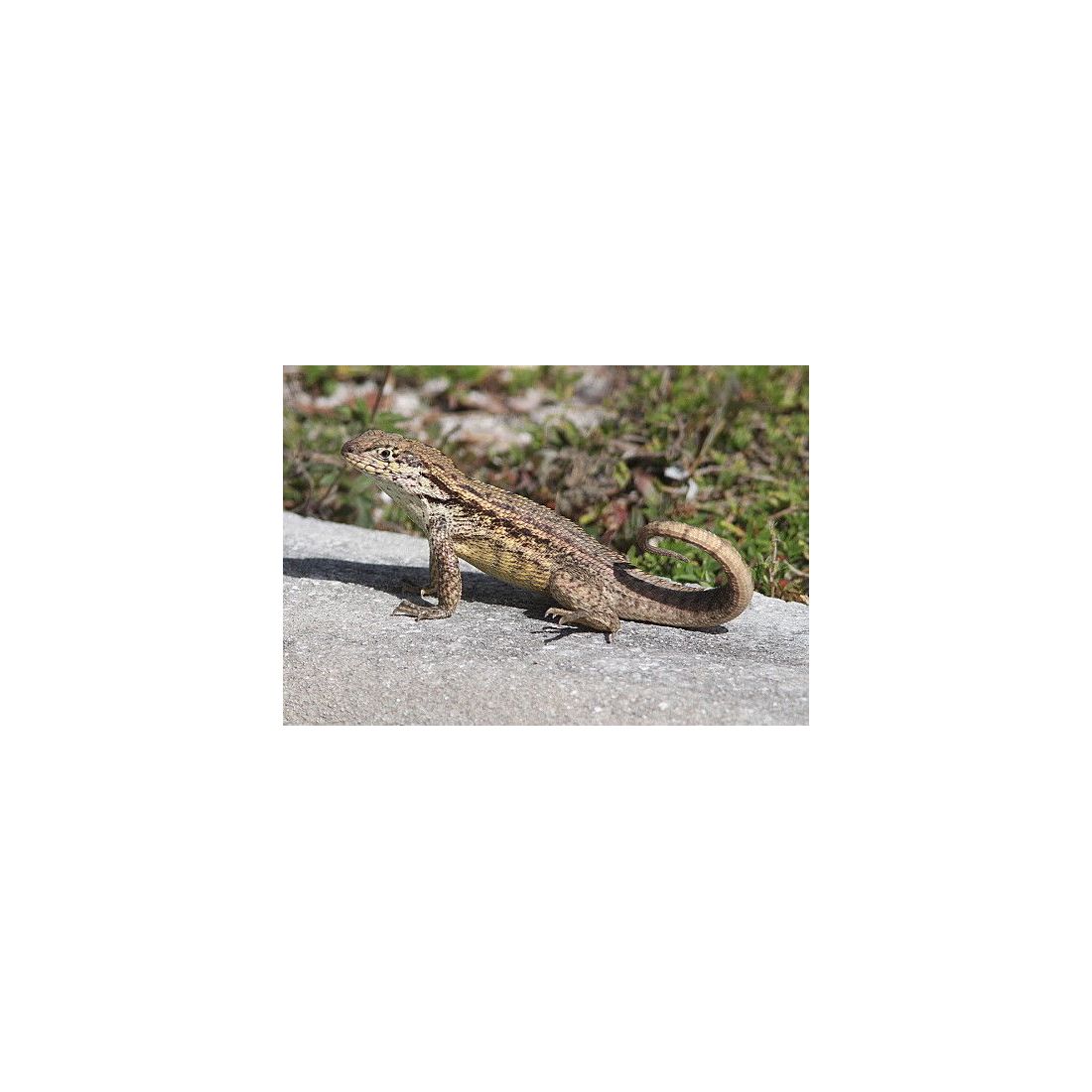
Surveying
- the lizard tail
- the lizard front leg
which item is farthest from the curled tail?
the lizard front leg

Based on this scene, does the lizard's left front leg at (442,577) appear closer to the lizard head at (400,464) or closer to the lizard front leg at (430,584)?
the lizard front leg at (430,584)

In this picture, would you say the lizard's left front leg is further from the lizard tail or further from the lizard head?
the lizard tail

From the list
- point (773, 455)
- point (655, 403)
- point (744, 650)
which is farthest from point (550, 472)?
point (744, 650)

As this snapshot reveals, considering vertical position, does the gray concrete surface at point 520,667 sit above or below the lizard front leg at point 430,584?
below

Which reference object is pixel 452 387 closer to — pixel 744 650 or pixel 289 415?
pixel 289 415

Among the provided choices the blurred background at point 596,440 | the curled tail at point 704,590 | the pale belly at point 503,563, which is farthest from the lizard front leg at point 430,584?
the blurred background at point 596,440

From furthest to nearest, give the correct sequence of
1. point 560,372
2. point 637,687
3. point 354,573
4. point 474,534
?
point 560,372 < point 354,573 < point 474,534 < point 637,687
